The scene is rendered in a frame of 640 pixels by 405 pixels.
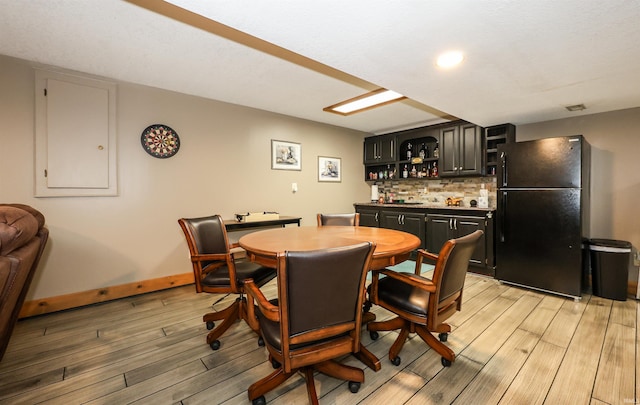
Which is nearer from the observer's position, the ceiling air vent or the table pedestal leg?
the table pedestal leg

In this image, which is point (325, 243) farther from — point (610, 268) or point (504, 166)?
point (610, 268)

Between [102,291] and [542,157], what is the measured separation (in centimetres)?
502

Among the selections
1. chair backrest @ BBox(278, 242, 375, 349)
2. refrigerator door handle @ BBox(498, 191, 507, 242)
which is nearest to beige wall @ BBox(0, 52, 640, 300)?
refrigerator door handle @ BBox(498, 191, 507, 242)

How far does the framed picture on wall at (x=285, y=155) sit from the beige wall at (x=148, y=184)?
85mm

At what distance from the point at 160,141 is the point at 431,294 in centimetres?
323

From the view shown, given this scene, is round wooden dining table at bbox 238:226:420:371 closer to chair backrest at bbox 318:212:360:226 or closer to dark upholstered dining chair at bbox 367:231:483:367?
dark upholstered dining chair at bbox 367:231:483:367

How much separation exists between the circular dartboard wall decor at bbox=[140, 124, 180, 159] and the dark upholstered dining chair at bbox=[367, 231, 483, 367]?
2.78 m

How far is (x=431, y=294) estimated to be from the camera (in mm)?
1629

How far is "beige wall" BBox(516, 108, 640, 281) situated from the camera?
3172mm

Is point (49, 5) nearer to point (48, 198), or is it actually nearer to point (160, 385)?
point (48, 198)

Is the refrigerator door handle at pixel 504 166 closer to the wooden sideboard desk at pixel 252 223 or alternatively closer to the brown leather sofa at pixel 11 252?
the wooden sideboard desk at pixel 252 223

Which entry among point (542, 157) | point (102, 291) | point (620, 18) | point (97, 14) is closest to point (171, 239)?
point (102, 291)

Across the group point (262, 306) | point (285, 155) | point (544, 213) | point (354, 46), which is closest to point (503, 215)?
point (544, 213)

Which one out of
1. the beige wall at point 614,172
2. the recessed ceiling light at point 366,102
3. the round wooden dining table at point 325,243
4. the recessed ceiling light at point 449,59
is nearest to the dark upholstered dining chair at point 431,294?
the round wooden dining table at point 325,243
